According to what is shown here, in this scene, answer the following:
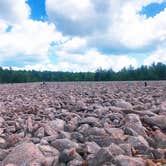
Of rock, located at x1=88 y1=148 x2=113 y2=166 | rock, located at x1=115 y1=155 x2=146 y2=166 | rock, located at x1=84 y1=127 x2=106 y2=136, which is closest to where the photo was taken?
rock, located at x1=115 y1=155 x2=146 y2=166

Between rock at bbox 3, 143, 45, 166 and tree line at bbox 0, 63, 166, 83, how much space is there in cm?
6702

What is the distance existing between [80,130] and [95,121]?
24.7 inches

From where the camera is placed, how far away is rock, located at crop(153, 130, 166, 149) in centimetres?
591

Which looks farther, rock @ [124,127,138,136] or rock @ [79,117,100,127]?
rock @ [79,117,100,127]

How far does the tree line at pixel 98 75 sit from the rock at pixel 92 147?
219 feet

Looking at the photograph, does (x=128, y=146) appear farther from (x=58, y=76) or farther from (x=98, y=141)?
(x=58, y=76)

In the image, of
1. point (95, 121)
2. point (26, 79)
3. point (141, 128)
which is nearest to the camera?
point (141, 128)

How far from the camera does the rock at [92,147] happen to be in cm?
550

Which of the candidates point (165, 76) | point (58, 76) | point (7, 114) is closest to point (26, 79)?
point (58, 76)

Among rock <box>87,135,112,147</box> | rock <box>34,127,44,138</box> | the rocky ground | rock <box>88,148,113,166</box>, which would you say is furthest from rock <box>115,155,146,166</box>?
rock <box>34,127,44,138</box>

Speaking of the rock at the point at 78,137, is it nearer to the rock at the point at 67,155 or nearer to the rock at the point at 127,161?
the rock at the point at 67,155

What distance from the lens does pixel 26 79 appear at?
9231cm

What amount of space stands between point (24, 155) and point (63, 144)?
709 mm

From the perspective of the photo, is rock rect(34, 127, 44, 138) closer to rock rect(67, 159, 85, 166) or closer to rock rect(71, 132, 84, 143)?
rock rect(71, 132, 84, 143)
